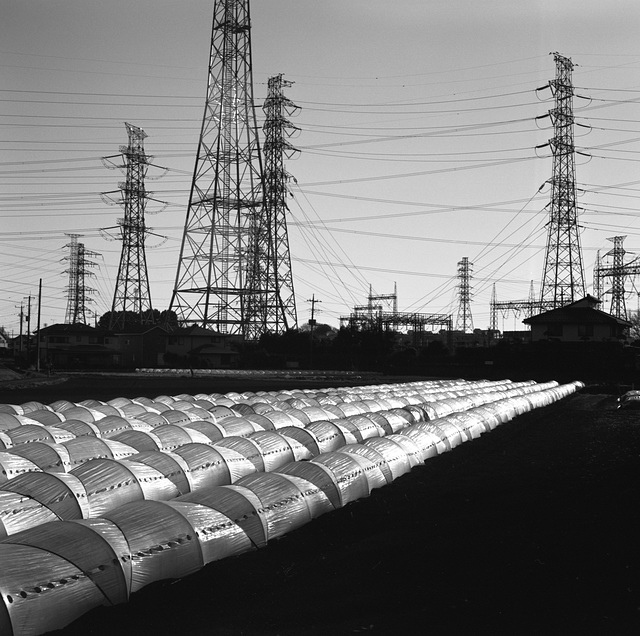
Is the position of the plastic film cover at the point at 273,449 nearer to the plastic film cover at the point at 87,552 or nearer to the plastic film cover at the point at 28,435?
the plastic film cover at the point at 28,435

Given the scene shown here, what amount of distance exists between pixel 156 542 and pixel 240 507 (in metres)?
2.08

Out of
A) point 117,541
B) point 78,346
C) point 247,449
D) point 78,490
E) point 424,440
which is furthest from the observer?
point 78,346

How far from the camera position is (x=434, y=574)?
34.8ft

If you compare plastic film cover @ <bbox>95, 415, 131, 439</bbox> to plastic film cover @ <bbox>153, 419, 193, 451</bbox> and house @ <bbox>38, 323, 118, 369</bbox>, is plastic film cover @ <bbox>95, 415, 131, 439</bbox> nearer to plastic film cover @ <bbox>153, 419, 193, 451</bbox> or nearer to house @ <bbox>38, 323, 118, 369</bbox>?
plastic film cover @ <bbox>153, 419, 193, 451</bbox>

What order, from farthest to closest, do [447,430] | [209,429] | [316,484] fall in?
[447,430], [209,429], [316,484]

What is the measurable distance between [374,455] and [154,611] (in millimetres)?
9108

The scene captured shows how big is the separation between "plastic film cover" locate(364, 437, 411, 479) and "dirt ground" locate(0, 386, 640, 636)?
1100 millimetres

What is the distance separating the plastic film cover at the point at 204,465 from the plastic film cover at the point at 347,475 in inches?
79.3

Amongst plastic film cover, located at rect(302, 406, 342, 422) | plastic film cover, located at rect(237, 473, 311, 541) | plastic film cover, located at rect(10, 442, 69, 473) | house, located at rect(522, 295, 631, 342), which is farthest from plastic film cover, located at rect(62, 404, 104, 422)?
house, located at rect(522, 295, 631, 342)

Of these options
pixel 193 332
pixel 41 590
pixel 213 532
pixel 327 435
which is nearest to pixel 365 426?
pixel 327 435

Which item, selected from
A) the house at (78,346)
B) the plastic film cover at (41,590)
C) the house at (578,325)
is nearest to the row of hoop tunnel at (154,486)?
the plastic film cover at (41,590)

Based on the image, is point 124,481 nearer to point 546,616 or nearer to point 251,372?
point 546,616

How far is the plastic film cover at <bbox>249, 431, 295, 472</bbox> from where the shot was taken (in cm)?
1816

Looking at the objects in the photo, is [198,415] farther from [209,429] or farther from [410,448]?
[410,448]
